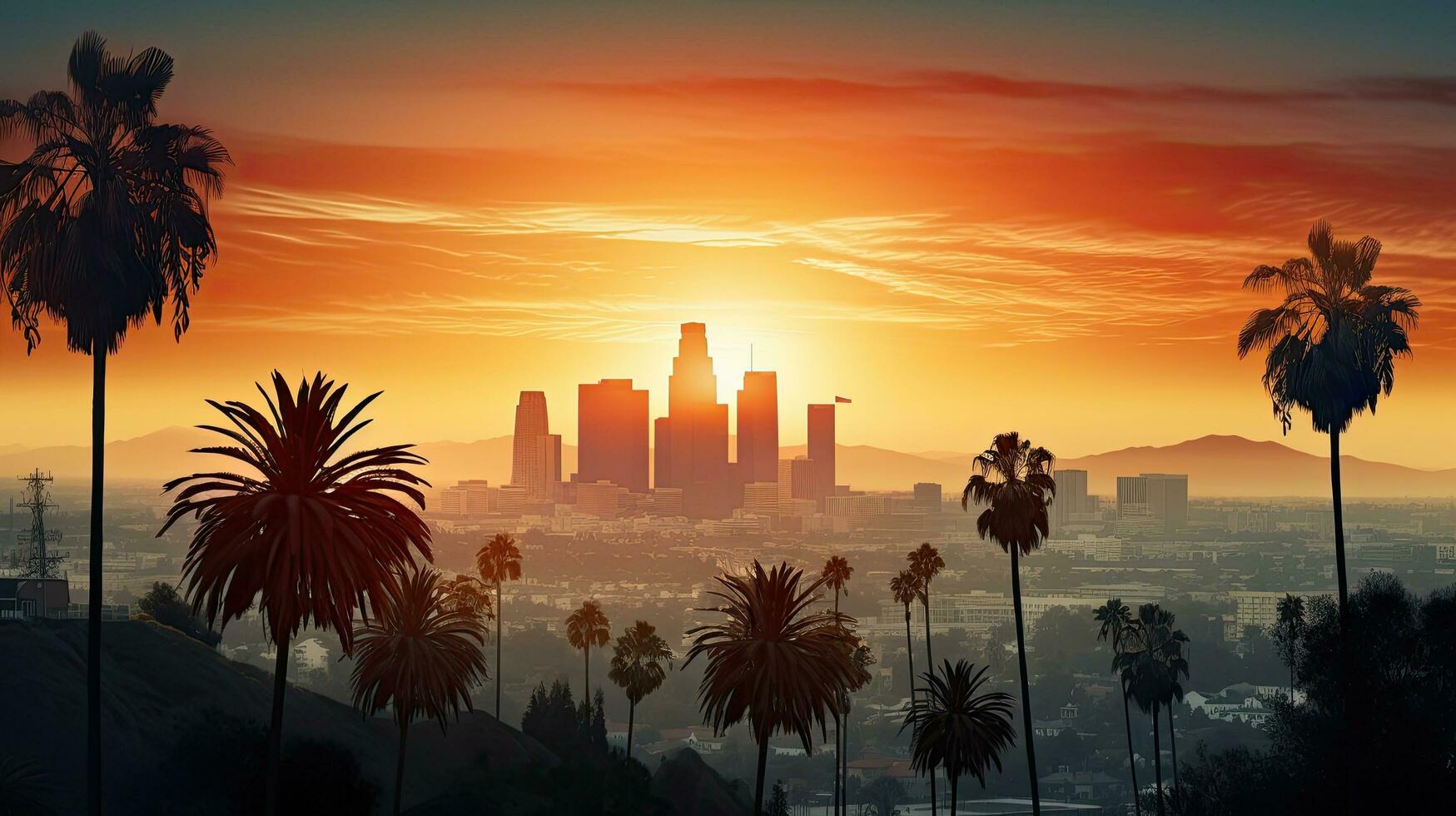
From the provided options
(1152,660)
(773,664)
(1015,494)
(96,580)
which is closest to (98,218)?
(96,580)

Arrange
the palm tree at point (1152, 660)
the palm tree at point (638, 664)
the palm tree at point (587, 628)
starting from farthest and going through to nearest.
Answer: the palm tree at point (587, 628) → the palm tree at point (638, 664) → the palm tree at point (1152, 660)

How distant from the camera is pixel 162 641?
332ft

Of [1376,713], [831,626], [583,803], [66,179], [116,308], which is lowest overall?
[583,803]

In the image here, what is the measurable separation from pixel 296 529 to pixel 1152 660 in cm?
8526

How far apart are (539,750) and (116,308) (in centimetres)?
6942

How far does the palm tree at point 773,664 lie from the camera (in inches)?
2336

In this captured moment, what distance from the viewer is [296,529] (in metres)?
47.5

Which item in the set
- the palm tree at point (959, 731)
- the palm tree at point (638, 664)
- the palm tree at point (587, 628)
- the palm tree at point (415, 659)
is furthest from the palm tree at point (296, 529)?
the palm tree at point (587, 628)

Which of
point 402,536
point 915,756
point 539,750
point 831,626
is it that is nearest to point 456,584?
point 539,750

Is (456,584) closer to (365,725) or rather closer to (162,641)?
(365,725)

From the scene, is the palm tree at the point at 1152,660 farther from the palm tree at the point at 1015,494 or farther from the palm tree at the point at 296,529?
the palm tree at the point at 296,529

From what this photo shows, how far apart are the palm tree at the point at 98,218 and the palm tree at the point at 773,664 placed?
81.8ft

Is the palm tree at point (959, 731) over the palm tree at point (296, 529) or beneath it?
beneath

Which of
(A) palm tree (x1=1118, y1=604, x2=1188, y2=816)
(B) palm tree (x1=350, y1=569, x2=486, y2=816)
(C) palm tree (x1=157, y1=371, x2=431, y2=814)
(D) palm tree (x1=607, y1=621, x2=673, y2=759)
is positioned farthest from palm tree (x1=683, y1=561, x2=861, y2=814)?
(D) palm tree (x1=607, y1=621, x2=673, y2=759)
